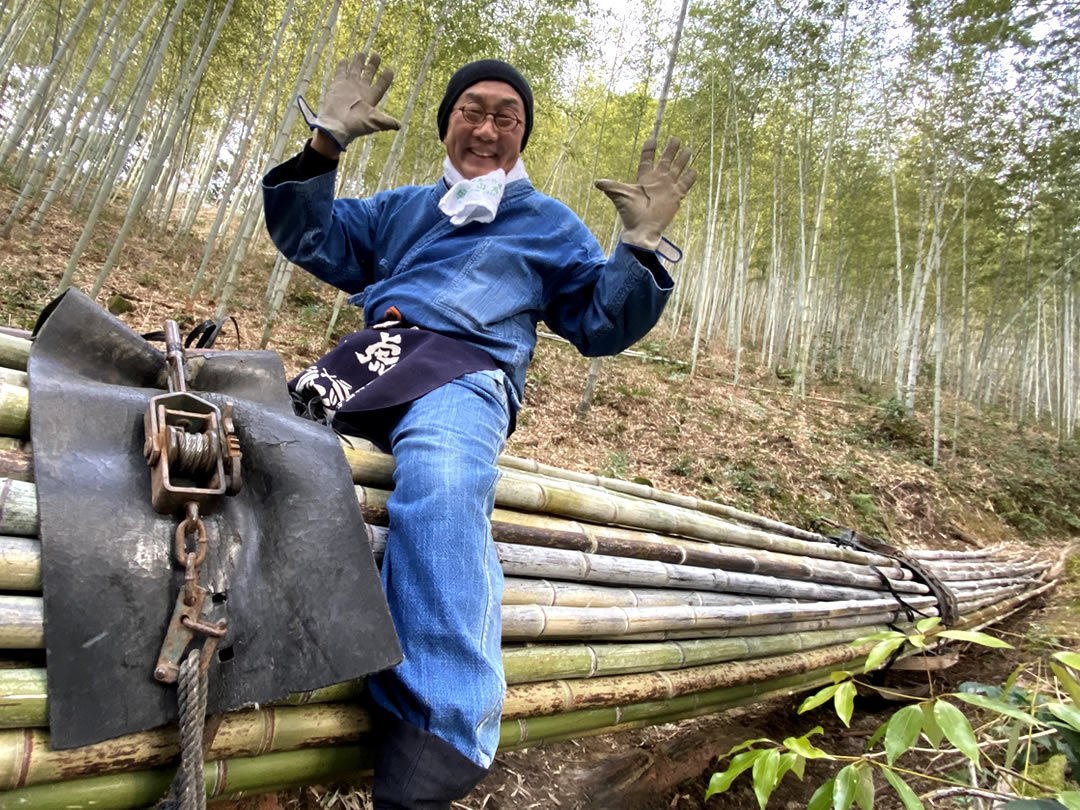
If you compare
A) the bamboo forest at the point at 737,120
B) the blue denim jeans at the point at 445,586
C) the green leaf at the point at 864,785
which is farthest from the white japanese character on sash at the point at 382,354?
the bamboo forest at the point at 737,120

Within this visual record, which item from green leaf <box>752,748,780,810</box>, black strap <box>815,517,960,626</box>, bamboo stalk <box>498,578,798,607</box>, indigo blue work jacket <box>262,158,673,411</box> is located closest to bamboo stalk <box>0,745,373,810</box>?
bamboo stalk <box>498,578,798,607</box>

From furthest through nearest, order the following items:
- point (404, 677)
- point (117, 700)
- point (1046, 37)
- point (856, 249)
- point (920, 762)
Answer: point (856, 249), point (1046, 37), point (920, 762), point (404, 677), point (117, 700)

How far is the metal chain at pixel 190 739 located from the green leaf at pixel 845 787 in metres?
0.93

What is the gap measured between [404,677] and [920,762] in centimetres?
257

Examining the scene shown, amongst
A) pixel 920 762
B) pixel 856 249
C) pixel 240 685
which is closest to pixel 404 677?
pixel 240 685

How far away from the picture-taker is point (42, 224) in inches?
347

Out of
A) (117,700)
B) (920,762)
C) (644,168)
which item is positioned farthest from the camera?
(920,762)

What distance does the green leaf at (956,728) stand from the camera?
76 centimetres

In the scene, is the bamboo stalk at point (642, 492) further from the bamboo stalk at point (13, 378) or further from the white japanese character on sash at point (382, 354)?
the bamboo stalk at point (13, 378)

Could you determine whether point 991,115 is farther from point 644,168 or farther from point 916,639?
point 916,639

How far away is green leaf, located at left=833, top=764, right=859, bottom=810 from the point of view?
0.84 metres

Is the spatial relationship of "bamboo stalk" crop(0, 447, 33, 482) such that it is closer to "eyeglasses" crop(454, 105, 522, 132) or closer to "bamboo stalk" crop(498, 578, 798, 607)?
"bamboo stalk" crop(498, 578, 798, 607)

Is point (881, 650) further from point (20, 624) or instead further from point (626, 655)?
point (20, 624)

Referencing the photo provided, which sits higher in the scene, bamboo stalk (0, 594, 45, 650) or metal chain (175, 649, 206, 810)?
bamboo stalk (0, 594, 45, 650)
